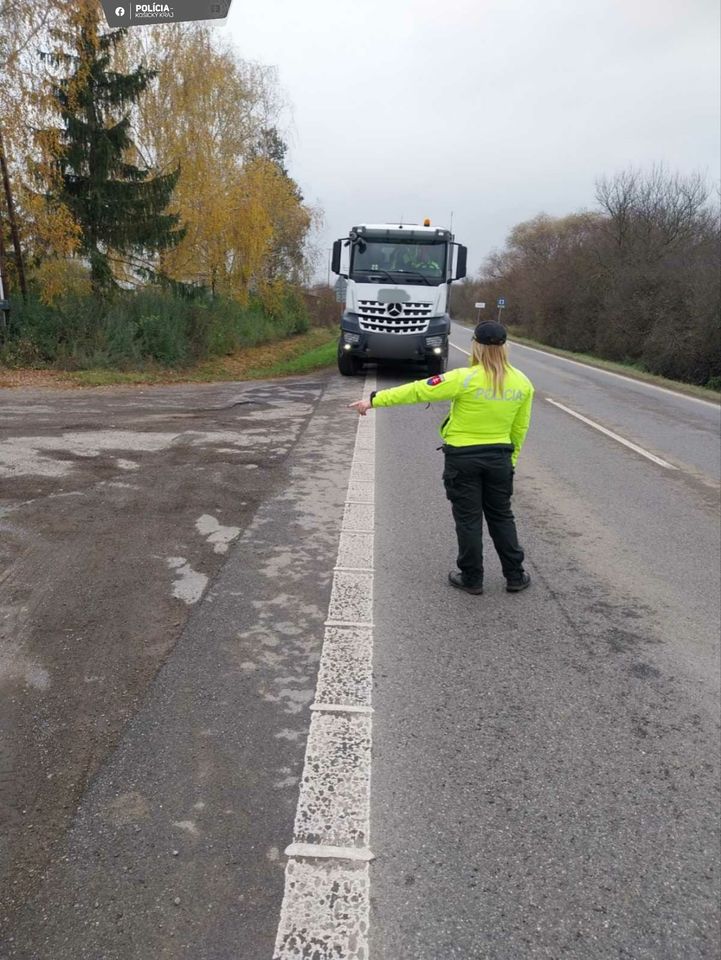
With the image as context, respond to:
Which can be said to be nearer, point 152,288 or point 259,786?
point 259,786

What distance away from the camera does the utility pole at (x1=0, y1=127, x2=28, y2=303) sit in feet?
47.8

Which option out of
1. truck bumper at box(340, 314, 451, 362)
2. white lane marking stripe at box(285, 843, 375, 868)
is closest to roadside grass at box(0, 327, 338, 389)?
truck bumper at box(340, 314, 451, 362)

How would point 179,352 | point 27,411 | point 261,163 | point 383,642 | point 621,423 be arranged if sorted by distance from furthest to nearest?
point 261,163, point 179,352, point 621,423, point 27,411, point 383,642

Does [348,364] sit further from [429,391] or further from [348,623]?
[348,623]

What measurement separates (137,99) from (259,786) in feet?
61.6

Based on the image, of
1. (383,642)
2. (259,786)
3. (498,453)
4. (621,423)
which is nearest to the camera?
(259,786)

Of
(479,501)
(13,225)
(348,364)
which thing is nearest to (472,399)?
(479,501)

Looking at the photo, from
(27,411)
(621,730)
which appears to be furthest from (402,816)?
(27,411)

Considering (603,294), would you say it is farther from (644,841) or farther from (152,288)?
(644,841)

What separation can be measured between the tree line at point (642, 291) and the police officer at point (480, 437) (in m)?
20.9

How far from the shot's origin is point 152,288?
60.4 feet

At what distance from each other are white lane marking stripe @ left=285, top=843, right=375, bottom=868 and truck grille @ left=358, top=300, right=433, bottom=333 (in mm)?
12278

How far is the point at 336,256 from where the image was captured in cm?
1370

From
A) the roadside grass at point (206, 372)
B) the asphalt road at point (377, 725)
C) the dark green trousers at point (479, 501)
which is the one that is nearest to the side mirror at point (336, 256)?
the roadside grass at point (206, 372)
